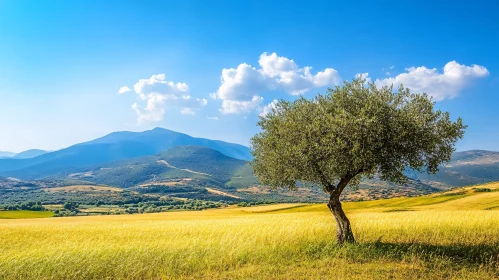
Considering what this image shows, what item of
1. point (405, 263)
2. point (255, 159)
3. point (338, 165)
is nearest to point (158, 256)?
point (255, 159)

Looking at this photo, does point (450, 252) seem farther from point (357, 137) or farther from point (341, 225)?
point (357, 137)

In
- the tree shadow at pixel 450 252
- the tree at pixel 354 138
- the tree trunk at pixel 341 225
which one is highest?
the tree at pixel 354 138

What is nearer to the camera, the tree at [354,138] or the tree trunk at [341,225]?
the tree at [354,138]

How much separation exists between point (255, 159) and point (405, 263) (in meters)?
12.1

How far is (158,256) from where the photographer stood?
20.1 m

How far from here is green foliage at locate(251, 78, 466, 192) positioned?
2061 cm

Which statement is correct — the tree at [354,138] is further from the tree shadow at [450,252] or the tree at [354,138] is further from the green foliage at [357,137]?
the tree shadow at [450,252]

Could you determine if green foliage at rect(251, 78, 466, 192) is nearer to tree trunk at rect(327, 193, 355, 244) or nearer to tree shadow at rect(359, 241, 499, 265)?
tree trunk at rect(327, 193, 355, 244)

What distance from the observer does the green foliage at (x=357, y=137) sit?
20609mm

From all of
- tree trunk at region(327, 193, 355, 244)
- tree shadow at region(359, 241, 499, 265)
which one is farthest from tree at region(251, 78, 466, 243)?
tree shadow at region(359, 241, 499, 265)

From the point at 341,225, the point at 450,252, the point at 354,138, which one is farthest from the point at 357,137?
the point at 450,252

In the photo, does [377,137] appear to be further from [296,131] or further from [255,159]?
[255,159]

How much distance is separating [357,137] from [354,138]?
0.94ft

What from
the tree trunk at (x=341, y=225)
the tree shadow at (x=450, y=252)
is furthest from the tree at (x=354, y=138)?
the tree shadow at (x=450, y=252)
